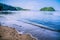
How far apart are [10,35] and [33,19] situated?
47 cm

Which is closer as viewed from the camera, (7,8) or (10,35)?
(10,35)

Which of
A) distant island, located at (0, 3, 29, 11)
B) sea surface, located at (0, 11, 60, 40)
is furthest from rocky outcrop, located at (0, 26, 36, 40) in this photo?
distant island, located at (0, 3, 29, 11)

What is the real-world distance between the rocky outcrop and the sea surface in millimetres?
72

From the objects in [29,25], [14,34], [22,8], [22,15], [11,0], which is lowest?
[14,34]

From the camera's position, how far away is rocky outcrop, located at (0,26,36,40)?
5.67ft

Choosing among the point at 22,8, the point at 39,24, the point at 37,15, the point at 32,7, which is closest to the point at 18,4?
the point at 22,8

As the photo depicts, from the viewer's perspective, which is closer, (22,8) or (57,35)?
(57,35)

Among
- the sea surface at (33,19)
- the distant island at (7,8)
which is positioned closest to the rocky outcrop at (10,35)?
the sea surface at (33,19)

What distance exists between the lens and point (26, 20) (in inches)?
71.9

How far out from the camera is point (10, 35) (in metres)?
1.76

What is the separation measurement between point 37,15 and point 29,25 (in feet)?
0.73

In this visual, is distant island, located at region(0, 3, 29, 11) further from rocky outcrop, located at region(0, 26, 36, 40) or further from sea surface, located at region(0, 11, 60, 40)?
rocky outcrop, located at region(0, 26, 36, 40)

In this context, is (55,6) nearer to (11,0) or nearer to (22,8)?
(22,8)

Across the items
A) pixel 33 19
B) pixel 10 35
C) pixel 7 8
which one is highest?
pixel 7 8
